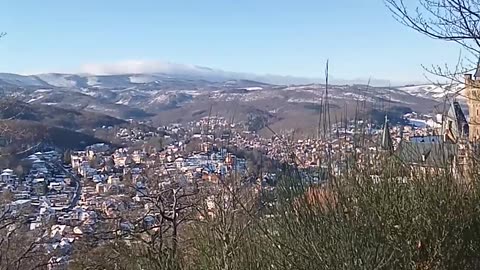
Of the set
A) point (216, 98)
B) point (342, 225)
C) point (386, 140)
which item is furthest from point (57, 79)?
point (342, 225)

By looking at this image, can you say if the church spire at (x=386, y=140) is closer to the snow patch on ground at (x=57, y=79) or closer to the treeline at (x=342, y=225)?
the treeline at (x=342, y=225)

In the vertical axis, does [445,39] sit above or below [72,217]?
above

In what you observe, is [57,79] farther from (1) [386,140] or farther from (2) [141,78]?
(1) [386,140]

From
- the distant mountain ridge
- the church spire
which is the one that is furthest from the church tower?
the church spire

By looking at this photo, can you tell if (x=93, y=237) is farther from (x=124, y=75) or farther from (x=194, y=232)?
(x=124, y=75)

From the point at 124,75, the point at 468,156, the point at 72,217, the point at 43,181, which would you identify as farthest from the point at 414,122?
the point at 124,75

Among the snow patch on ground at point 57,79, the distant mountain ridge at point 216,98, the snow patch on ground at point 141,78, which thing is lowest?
the snow patch on ground at point 141,78

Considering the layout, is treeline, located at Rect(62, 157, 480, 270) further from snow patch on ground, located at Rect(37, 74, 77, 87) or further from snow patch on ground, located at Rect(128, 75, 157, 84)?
snow patch on ground, located at Rect(128, 75, 157, 84)

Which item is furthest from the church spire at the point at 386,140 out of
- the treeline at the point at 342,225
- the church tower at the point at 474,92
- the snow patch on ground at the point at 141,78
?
the snow patch on ground at the point at 141,78
